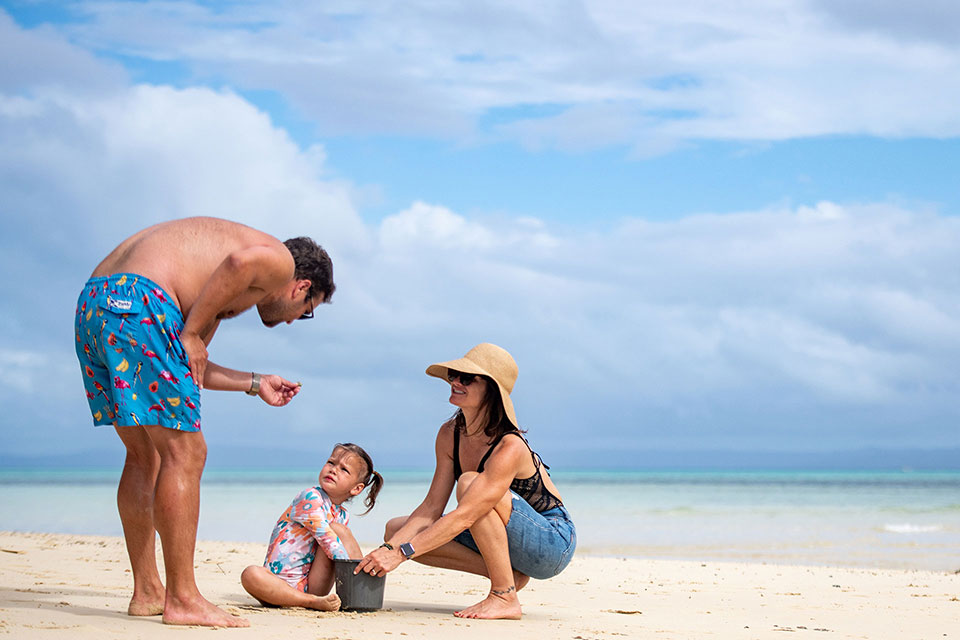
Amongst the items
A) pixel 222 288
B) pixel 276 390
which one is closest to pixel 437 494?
pixel 276 390

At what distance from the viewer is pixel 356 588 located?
4.07 meters

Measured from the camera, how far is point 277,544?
4082 millimetres

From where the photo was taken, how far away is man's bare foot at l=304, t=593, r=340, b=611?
13.1 feet

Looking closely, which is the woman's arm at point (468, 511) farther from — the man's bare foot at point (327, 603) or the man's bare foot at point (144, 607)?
the man's bare foot at point (144, 607)

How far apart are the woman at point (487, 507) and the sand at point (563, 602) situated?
8.8 inches

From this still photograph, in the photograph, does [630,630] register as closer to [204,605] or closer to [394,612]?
[394,612]

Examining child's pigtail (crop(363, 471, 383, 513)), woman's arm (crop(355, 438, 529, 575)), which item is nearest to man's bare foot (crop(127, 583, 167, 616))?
woman's arm (crop(355, 438, 529, 575))

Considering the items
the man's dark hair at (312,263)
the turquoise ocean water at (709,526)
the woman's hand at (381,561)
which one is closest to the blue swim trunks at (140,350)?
the man's dark hair at (312,263)

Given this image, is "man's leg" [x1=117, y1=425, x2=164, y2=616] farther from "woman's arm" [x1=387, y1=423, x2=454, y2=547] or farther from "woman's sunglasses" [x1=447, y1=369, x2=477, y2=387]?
"woman's sunglasses" [x1=447, y1=369, x2=477, y2=387]

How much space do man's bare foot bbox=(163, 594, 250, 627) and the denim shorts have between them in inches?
48.3

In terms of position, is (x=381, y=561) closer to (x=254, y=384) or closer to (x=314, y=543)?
(x=314, y=543)

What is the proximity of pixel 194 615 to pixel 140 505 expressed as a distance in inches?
24.2

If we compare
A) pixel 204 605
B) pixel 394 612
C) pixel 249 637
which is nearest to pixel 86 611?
pixel 204 605

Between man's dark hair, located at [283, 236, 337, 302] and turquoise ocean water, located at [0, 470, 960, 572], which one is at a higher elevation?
man's dark hair, located at [283, 236, 337, 302]
